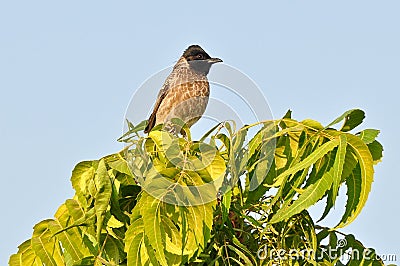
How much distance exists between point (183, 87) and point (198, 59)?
0.28 metres

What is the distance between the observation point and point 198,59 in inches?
232

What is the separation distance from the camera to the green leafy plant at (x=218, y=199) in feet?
7.54

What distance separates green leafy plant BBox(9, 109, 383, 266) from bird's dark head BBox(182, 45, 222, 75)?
301 cm

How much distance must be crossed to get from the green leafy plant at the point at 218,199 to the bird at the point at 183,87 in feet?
9.30

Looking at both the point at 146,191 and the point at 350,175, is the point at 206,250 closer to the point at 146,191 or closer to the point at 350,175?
the point at 146,191

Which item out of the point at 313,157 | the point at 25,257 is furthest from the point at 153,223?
the point at 25,257

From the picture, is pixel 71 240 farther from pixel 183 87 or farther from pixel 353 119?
pixel 183 87

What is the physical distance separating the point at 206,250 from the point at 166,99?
344 centimetres

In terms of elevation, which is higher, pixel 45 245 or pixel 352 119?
pixel 45 245

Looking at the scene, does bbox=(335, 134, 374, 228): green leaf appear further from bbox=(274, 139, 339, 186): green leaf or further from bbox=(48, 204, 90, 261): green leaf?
bbox=(48, 204, 90, 261): green leaf

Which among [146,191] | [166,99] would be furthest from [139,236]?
[166,99]

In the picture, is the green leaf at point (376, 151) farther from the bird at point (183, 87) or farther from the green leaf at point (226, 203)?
the bird at point (183, 87)

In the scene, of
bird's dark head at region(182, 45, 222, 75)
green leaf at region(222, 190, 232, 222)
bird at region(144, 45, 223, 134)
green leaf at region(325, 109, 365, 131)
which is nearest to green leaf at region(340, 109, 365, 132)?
green leaf at region(325, 109, 365, 131)

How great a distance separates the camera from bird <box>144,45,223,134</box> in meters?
5.57
